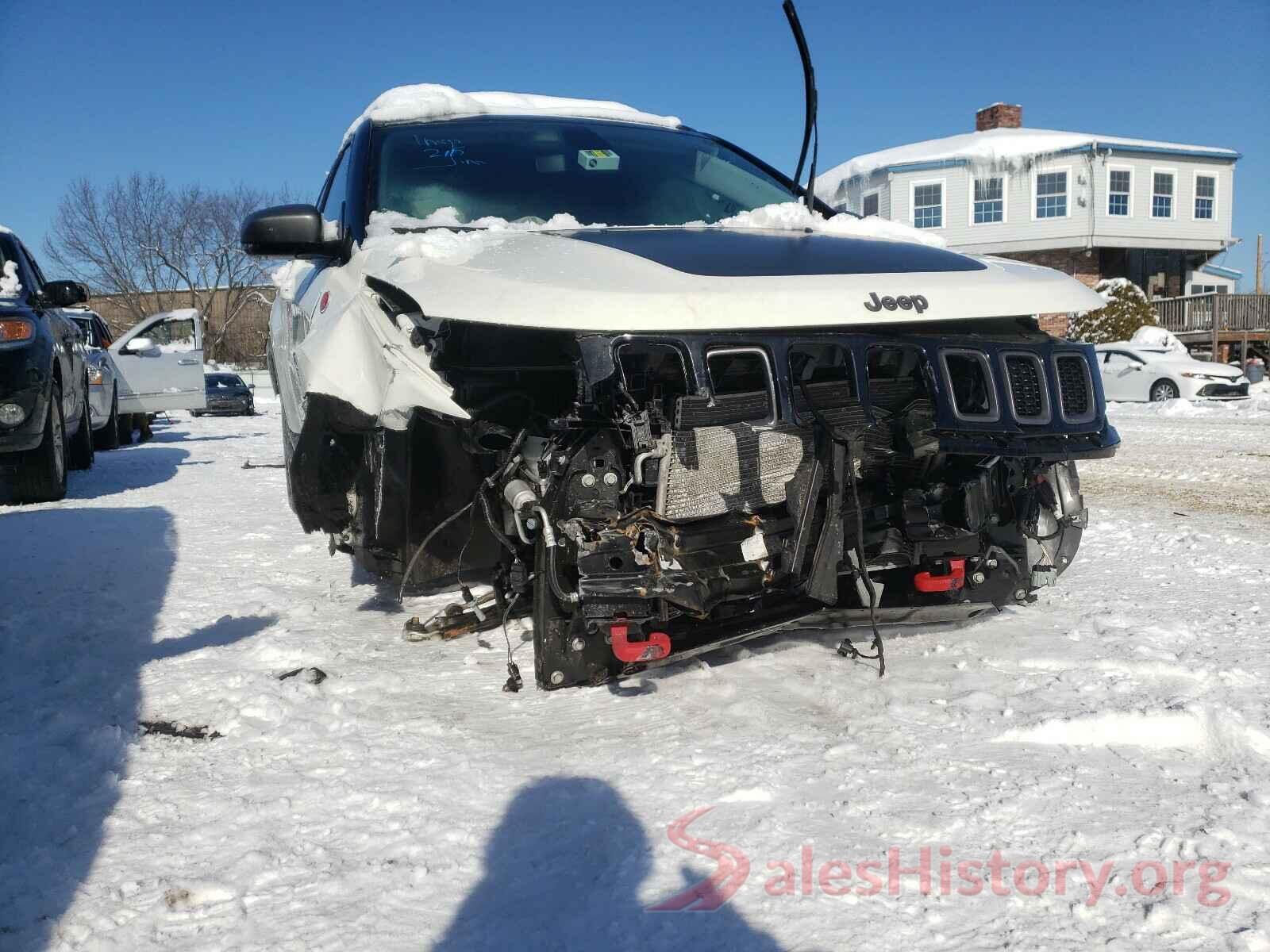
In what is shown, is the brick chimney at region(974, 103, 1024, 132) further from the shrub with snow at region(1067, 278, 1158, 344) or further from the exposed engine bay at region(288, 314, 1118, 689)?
the exposed engine bay at region(288, 314, 1118, 689)

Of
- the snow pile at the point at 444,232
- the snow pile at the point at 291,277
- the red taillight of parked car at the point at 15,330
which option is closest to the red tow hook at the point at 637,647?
the snow pile at the point at 444,232

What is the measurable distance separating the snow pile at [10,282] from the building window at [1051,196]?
94.9ft

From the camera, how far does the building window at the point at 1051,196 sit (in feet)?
96.3

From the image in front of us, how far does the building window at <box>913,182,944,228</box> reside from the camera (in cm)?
2970

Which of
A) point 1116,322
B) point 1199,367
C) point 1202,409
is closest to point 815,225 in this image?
point 1202,409

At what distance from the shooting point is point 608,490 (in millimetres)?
2484

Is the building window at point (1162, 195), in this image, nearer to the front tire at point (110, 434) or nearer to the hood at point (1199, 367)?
the hood at point (1199, 367)

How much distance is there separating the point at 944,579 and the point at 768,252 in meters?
1.16

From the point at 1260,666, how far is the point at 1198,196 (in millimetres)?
33245

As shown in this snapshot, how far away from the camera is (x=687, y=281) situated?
7.86 ft

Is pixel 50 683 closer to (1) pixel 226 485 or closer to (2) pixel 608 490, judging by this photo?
(2) pixel 608 490

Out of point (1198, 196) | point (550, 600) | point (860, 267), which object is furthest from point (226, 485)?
point (1198, 196)

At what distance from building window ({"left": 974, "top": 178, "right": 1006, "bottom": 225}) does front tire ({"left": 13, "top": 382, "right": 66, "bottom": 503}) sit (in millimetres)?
28315

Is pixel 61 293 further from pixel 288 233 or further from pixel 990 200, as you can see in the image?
pixel 990 200
